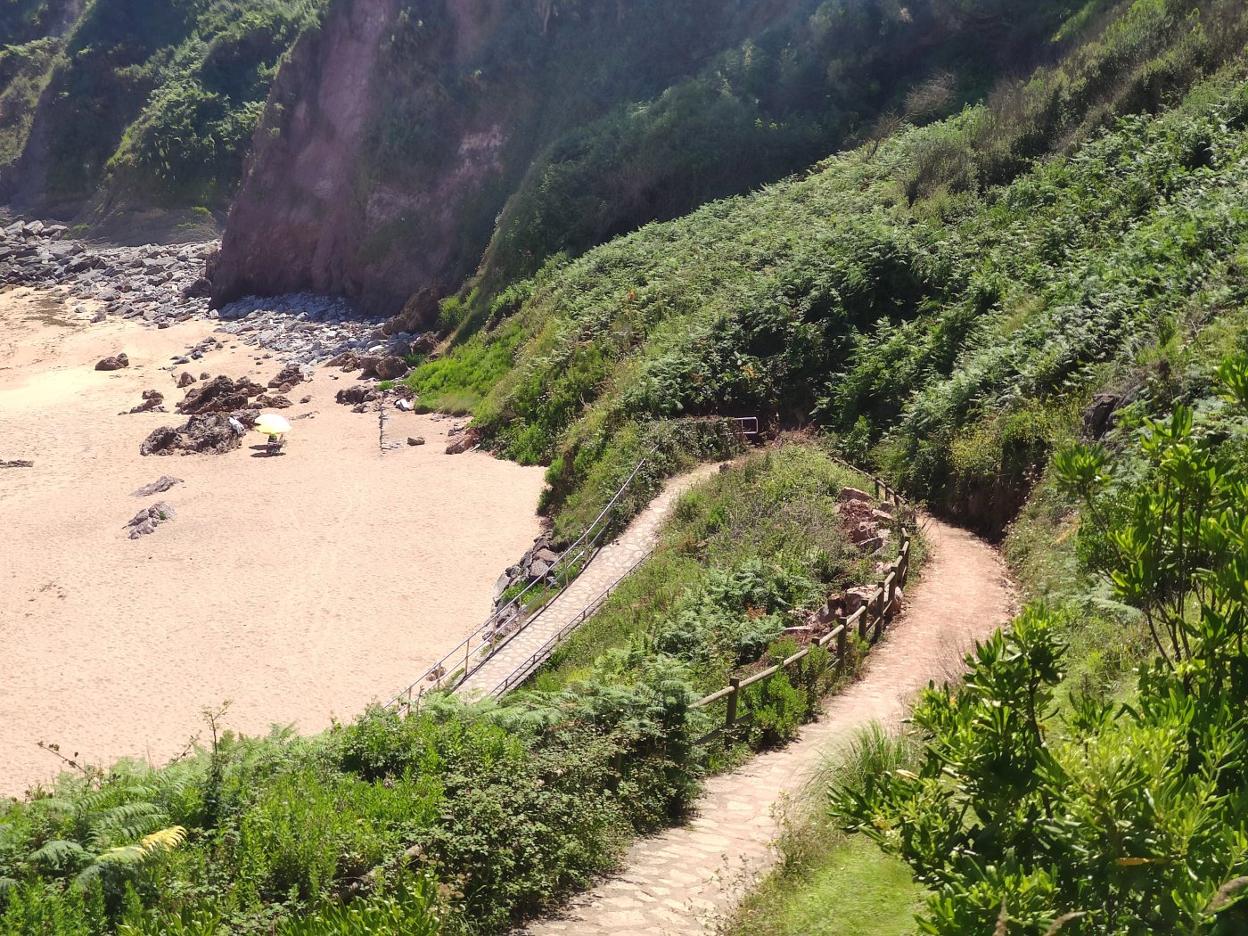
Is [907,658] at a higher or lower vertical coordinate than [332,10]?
lower

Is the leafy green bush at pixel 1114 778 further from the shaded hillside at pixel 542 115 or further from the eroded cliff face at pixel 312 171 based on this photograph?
the eroded cliff face at pixel 312 171

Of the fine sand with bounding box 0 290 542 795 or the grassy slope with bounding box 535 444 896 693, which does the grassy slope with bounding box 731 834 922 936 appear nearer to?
the grassy slope with bounding box 535 444 896 693

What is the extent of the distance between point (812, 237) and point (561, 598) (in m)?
13.7

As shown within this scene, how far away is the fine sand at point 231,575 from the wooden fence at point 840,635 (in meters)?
8.12

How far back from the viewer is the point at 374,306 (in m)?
49.0

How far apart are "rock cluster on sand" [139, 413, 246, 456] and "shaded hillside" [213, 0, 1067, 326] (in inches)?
478

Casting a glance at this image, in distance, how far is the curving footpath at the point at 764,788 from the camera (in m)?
6.84

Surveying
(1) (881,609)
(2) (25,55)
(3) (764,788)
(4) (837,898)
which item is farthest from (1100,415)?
(2) (25,55)

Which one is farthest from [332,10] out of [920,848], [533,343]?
[920,848]

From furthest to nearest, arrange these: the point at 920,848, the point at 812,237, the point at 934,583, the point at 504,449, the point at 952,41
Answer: the point at 952,41 < the point at 504,449 < the point at 812,237 < the point at 934,583 < the point at 920,848

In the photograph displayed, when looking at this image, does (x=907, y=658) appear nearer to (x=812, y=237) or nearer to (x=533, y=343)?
(x=812, y=237)

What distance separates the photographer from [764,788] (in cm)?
888

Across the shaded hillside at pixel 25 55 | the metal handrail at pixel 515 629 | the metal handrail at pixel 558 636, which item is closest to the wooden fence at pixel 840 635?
the metal handrail at pixel 558 636

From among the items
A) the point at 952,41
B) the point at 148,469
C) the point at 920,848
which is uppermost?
the point at 952,41
